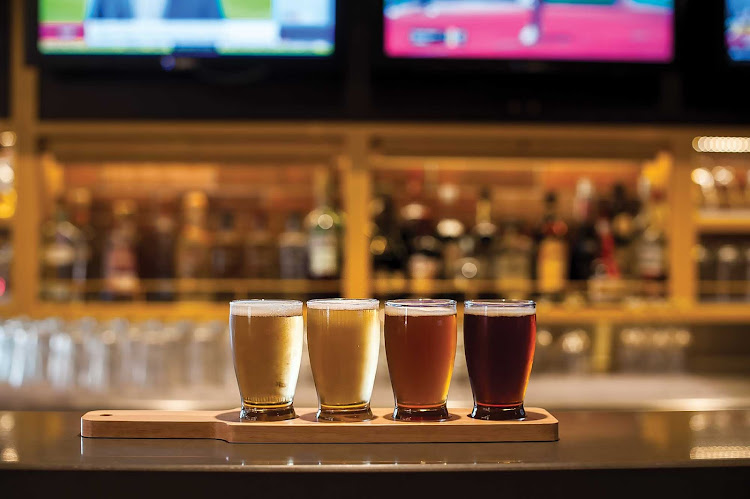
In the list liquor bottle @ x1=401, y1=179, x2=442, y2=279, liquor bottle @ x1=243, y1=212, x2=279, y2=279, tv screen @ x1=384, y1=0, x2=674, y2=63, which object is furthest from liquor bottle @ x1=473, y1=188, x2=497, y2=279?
liquor bottle @ x1=243, y1=212, x2=279, y2=279

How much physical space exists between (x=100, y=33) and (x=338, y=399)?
75.9 inches

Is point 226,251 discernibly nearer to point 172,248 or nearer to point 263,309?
point 172,248

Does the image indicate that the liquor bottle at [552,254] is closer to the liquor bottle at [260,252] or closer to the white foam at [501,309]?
the liquor bottle at [260,252]

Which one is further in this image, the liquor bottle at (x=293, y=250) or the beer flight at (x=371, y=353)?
the liquor bottle at (x=293, y=250)

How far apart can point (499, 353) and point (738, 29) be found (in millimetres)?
2124

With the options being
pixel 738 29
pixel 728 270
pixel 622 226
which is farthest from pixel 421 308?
pixel 728 270

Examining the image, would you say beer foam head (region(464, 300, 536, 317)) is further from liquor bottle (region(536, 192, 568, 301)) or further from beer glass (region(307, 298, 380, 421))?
liquor bottle (region(536, 192, 568, 301))

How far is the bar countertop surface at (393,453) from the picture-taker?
2.25ft

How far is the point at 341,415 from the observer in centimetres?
81

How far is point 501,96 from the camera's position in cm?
265

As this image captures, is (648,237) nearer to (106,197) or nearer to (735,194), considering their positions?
(735,194)

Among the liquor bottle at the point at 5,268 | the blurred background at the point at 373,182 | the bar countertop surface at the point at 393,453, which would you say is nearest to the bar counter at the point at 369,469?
the bar countertop surface at the point at 393,453

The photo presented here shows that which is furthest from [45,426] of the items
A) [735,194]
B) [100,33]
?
[735,194]

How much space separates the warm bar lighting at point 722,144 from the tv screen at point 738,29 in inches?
12.4
